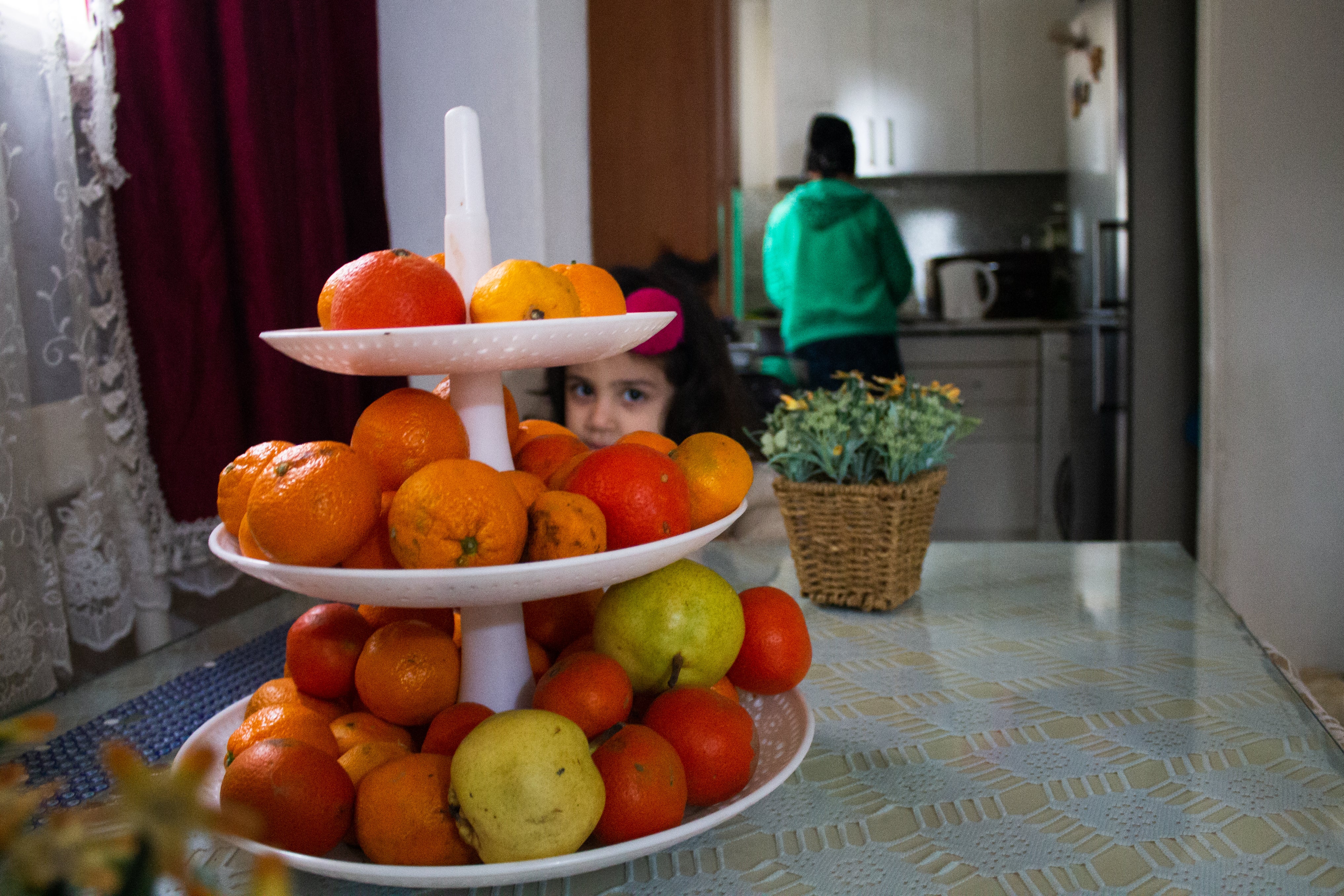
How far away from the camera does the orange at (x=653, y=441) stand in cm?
63

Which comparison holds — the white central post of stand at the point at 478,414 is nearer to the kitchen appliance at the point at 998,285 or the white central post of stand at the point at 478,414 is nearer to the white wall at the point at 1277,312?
the white wall at the point at 1277,312

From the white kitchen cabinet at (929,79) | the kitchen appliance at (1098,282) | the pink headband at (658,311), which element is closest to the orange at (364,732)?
the pink headband at (658,311)

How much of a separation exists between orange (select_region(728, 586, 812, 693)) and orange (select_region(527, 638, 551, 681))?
4.8 inches

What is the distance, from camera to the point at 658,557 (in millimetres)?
505

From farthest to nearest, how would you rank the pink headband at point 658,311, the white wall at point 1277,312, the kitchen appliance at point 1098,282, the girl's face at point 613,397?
the kitchen appliance at point 1098,282
the white wall at point 1277,312
the girl's face at point 613,397
the pink headband at point 658,311

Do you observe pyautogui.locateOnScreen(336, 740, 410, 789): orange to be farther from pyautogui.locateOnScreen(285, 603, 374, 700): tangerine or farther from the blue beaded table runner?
the blue beaded table runner

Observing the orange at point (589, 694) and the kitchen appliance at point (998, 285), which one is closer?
the orange at point (589, 694)

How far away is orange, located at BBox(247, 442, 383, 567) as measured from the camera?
467 millimetres

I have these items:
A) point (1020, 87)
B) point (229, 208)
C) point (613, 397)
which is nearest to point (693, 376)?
point (613, 397)

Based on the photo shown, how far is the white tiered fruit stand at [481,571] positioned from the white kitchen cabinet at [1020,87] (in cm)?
371

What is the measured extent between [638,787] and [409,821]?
0.36ft

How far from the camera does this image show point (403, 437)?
1.77 ft

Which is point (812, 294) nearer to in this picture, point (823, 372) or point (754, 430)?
point (823, 372)

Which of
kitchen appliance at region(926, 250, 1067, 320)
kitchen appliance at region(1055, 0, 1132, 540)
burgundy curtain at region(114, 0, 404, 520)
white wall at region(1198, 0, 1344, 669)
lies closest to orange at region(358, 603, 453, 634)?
burgundy curtain at region(114, 0, 404, 520)
